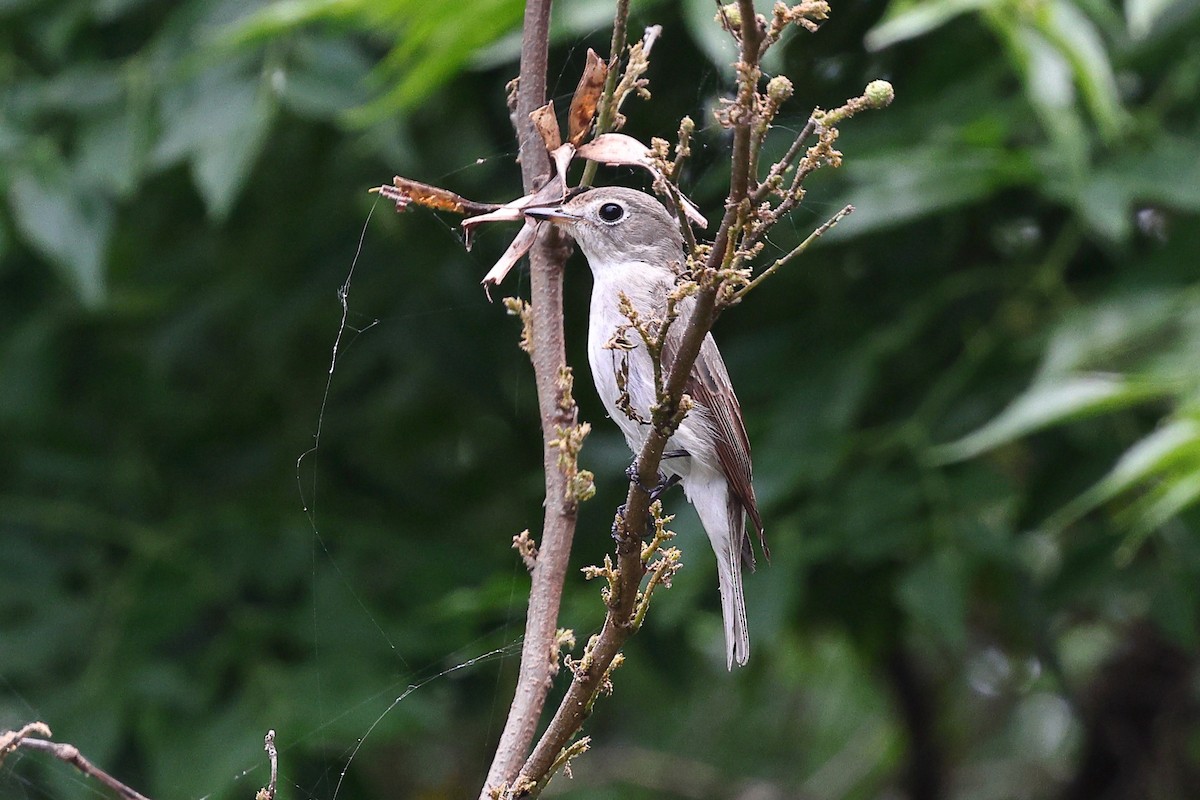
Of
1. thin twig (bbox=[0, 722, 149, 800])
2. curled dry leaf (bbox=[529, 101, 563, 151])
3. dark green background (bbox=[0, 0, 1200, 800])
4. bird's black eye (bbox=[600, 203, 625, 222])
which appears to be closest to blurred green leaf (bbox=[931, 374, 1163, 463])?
dark green background (bbox=[0, 0, 1200, 800])

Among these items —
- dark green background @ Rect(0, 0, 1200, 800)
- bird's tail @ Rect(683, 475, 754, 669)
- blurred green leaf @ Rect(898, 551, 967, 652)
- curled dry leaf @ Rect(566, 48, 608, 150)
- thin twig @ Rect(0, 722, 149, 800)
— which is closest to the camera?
thin twig @ Rect(0, 722, 149, 800)

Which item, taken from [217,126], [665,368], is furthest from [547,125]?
[217,126]

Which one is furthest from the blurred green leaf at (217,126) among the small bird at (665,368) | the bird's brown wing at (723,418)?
the bird's brown wing at (723,418)

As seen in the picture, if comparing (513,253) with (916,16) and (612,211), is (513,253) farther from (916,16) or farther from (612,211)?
(916,16)

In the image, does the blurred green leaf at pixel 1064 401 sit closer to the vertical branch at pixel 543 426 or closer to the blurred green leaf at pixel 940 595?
the blurred green leaf at pixel 940 595

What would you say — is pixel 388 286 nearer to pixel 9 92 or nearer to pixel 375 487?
pixel 375 487

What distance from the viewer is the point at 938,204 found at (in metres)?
2.88

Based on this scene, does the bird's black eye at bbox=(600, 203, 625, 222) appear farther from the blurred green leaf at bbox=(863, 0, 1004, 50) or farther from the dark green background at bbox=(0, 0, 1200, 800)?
the blurred green leaf at bbox=(863, 0, 1004, 50)

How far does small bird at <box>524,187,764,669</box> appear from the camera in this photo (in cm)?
228

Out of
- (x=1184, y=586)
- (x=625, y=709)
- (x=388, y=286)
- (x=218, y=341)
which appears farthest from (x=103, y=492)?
(x=1184, y=586)

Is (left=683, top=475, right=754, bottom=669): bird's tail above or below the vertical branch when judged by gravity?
below

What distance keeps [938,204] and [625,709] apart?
2.87m

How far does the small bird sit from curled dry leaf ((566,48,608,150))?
0.50m

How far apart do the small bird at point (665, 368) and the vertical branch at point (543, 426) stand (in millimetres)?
415
